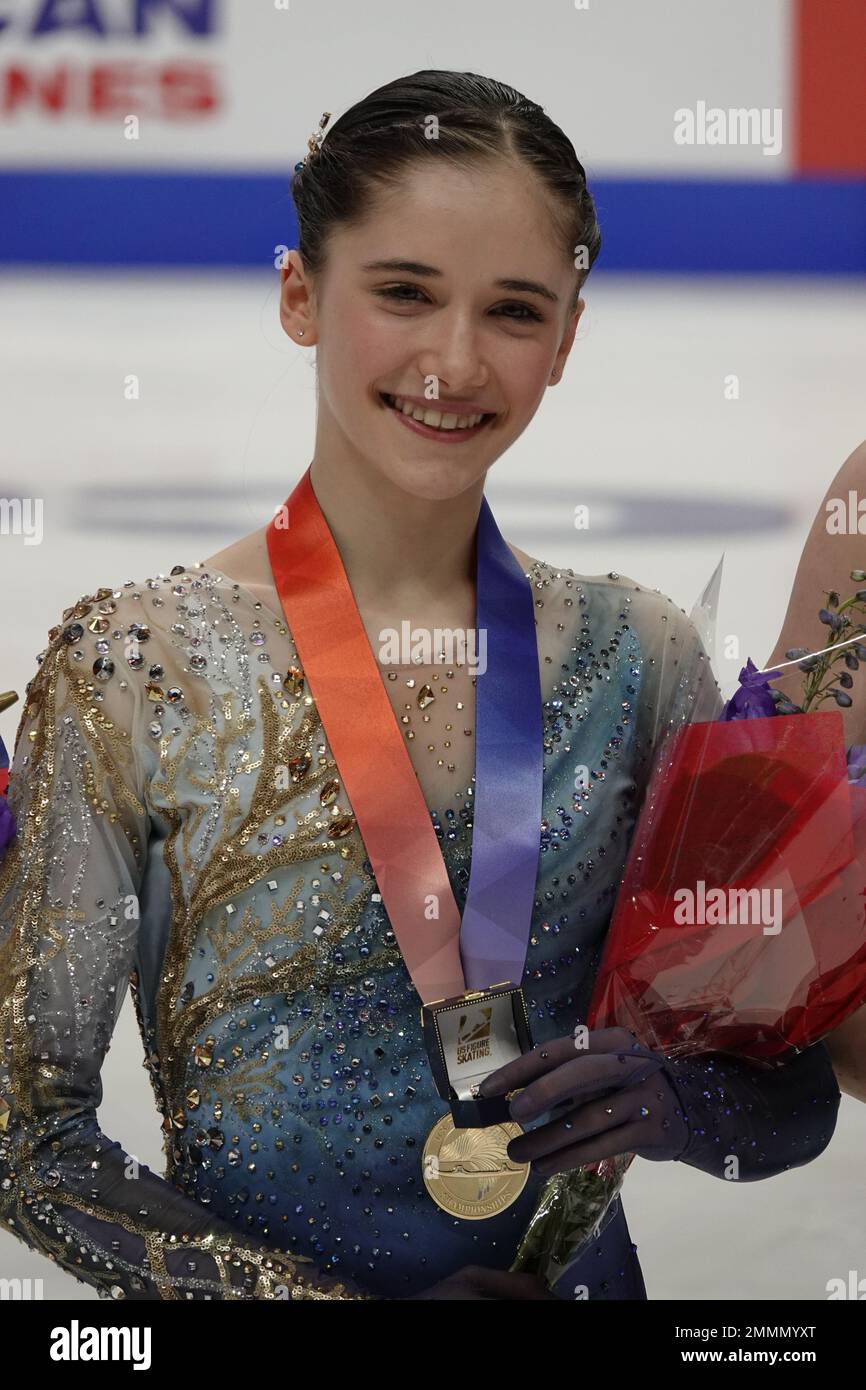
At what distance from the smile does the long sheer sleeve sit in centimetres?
34

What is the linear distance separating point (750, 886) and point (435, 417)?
1.61 ft

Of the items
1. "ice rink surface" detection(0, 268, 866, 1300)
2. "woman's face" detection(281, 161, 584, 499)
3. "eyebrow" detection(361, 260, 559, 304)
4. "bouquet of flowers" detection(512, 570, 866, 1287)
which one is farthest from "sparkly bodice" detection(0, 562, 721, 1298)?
"ice rink surface" detection(0, 268, 866, 1300)

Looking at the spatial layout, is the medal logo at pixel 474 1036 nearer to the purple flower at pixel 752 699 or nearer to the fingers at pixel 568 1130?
the fingers at pixel 568 1130

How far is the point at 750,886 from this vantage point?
151 centimetres

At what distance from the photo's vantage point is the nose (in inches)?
63.1

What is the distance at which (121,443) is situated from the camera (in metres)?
6.13

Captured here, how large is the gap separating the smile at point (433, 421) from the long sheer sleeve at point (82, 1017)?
0.34 meters

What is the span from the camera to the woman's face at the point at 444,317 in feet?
5.27

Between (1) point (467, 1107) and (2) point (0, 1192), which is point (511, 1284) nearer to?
(1) point (467, 1107)

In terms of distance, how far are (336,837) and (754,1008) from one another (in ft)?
1.32

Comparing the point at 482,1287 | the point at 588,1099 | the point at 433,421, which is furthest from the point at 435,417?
the point at 482,1287

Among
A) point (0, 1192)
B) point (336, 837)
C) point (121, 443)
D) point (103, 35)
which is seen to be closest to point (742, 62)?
point (103, 35)

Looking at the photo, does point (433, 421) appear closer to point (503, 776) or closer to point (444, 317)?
point (444, 317)

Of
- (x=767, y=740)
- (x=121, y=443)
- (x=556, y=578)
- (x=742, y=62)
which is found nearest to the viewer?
(x=767, y=740)
